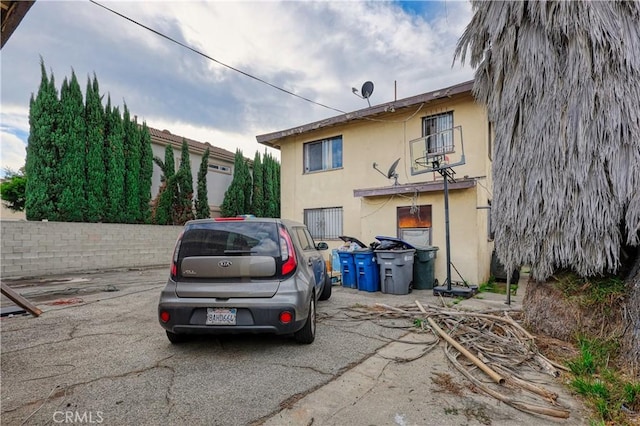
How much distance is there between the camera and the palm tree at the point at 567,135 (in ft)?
11.3

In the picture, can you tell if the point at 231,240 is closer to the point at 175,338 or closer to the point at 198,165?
the point at 175,338

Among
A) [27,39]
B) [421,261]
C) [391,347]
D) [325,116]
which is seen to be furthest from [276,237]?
[27,39]

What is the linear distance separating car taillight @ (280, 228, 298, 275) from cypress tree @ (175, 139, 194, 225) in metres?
14.5

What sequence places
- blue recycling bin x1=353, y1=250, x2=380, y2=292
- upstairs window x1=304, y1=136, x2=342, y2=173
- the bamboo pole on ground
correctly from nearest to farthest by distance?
the bamboo pole on ground → blue recycling bin x1=353, y1=250, x2=380, y2=292 → upstairs window x1=304, y1=136, x2=342, y2=173

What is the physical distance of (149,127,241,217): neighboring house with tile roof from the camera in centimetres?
1703

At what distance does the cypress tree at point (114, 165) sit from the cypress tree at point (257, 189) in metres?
8.12

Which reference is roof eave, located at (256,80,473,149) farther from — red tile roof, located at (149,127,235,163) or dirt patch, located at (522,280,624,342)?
red tile roof, located at (149,127,235,163)

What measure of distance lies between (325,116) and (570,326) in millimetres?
10200

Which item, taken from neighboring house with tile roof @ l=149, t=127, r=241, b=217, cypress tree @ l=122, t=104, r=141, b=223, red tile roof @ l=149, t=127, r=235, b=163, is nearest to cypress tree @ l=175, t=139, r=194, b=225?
neighboring house with tile roof @ l=149, t=127, r=241, b=217

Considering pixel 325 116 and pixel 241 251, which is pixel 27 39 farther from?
pixel 241 251

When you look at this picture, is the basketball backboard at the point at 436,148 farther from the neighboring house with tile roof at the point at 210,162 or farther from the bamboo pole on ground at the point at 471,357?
the neighboring house with tile roof at the point at 210,162

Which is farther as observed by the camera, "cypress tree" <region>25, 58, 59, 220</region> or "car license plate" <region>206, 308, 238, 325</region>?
"cypress tree" <region>25, 58, 59, 220</region>

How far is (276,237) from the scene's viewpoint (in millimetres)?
3689

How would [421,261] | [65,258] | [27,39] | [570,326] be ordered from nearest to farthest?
[570,326], [421,261], [27,39], [65,258]
